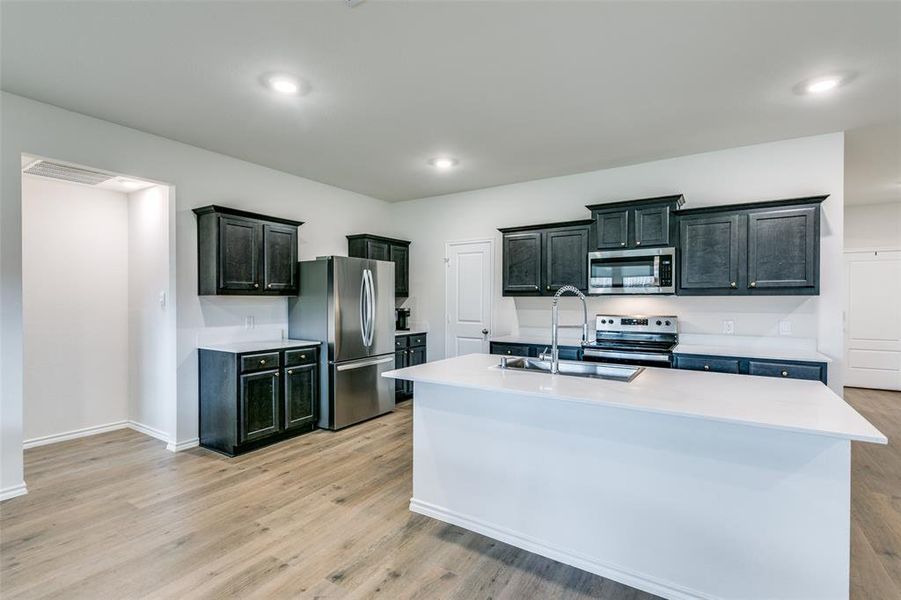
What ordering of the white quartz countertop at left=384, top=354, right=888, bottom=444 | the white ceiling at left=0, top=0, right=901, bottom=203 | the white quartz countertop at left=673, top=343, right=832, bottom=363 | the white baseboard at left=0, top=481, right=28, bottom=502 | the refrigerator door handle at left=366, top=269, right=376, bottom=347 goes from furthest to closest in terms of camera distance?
1. the refrigerator door handle at left=366, top=269, right=376, bottom=347
2. the white quartz countertop at left=673, top=343, right=832, bottom=363
3. the white baseboard at left=0, top=481, right=28, bottom=502
4. the white ceiling at left=0, top=0, right=901, bottom=203
5. the white quartz countertop at left=384, top=354, right=888, bottom=444

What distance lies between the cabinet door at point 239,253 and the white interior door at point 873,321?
848 cm

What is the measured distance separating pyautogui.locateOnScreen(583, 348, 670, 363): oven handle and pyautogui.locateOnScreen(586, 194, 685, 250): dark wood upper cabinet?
1086 mm

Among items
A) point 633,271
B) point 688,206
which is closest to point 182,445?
point 633,271

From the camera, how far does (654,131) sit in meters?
3.76

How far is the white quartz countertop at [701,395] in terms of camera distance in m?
1.68

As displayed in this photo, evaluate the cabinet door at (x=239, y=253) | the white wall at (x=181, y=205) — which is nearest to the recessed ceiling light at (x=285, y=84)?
the cabinet door at (x=239, y=253)

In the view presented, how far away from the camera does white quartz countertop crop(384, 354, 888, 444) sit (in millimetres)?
1684

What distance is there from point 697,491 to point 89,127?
4.87 metres

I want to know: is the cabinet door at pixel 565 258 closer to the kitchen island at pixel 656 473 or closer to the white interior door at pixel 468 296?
the white interior door at pixel 468 296

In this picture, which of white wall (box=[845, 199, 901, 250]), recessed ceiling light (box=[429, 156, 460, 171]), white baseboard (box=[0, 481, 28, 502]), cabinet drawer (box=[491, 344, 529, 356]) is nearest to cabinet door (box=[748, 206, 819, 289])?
cabinet drawer (box=[491, 344, 529, 356])

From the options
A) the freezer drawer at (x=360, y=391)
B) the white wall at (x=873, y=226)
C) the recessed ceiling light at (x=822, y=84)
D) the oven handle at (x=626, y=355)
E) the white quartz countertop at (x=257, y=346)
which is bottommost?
the freezer drawer at (x=360, y=391)

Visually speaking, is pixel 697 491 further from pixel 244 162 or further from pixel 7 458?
pixel 244 162

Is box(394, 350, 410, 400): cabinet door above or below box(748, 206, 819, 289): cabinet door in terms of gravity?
below

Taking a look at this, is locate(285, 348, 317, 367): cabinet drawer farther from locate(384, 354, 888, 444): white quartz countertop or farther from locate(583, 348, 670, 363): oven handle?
locate(583, 348, 670, 363): oven handle
